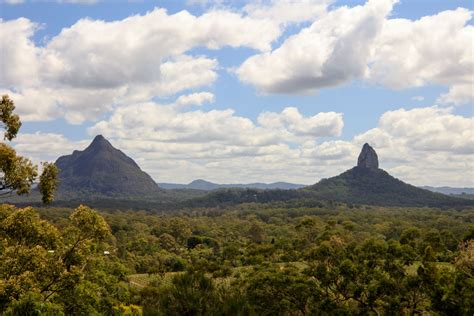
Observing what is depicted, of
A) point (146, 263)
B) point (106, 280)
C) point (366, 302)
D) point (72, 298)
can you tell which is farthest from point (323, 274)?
point (146, 263)

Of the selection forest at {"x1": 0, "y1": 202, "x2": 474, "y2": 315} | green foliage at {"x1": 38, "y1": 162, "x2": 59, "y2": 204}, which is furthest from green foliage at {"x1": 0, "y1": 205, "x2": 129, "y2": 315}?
green foliage at {"x1": 38, "y1": 162, "x2": 59, "y2": 204}

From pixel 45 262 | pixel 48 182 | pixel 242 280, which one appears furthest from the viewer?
pixel 242 280

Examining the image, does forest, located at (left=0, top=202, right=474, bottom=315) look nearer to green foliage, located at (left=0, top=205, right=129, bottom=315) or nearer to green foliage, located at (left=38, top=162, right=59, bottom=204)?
green foliage, located at (left=0, top=205, right=129, bottom=315)

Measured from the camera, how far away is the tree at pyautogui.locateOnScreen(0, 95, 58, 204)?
591 inches

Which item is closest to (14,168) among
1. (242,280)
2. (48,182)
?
(48,182)

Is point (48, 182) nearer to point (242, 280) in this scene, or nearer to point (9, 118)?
point (9, 118)

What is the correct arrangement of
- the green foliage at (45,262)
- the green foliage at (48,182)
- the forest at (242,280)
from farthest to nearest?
1. the green foliage at (48,182)
2. the forest at (242,280)
3. the green foliage at (45,262)

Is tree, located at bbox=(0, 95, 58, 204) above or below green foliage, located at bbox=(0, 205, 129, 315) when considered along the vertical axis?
above

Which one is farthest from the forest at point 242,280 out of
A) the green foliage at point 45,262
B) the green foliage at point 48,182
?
the green foliage at point 48,182

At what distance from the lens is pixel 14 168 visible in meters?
15.1

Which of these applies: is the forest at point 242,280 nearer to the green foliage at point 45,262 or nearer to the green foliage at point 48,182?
the green foliage at point 45,262

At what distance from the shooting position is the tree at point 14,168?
1502 centimetres

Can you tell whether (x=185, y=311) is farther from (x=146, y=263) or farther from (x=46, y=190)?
(x=146, y=263)

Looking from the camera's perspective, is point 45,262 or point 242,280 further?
point 242,280
